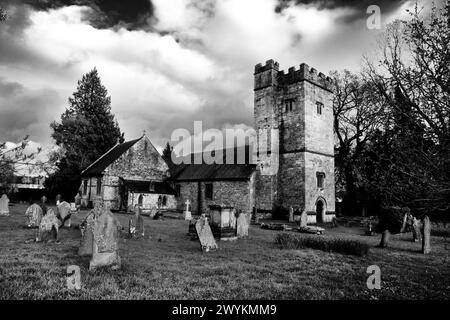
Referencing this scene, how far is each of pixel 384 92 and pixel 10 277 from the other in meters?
8.51

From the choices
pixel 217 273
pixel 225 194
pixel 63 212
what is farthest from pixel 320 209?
pixel 217 273

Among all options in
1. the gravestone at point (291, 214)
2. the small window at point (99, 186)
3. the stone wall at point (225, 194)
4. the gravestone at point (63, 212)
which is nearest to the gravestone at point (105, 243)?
the gravestone at point (63, 212)

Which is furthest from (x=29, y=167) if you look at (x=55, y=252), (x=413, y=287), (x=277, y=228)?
(x=277, y=228)

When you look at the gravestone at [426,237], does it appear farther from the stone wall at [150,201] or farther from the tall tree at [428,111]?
the stone wall at [150,201]

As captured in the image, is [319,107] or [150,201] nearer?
[319,107]

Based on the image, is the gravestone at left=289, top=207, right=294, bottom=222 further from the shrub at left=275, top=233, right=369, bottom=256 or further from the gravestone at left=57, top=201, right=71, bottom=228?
the gravestone at left=57, top=201, right=71, bottom=228

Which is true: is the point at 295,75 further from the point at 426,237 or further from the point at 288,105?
the point at 426,237

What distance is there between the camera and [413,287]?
654 cm

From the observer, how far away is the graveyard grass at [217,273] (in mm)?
5461

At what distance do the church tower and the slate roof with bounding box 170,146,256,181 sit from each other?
1.41 meters

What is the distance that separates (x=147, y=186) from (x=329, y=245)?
2266 centimetres

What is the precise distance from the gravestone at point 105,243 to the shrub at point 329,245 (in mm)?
6477

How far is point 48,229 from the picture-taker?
1020cm

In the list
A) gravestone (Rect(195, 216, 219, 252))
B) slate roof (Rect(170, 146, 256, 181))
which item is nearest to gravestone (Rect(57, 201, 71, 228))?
gravestone (Rect(195, 216, 219, 252))
